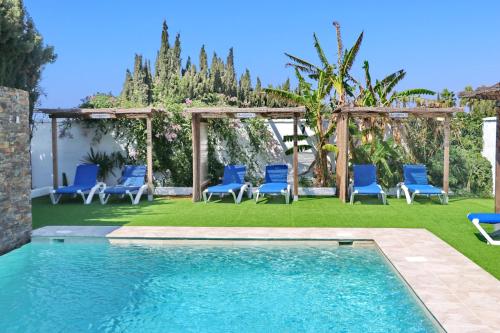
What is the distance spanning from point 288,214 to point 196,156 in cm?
401

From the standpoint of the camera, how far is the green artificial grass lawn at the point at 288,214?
10.6m

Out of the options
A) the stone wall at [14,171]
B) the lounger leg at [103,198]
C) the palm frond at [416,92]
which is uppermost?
the palm frond at [416,92]

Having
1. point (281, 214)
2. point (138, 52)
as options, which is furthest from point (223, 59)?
A: point (281, 214)

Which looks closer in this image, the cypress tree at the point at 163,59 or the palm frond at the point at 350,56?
the palm frond at the point at 350,56

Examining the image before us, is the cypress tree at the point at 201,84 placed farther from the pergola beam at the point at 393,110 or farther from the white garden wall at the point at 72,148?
the pergola beam at the point at 393,110

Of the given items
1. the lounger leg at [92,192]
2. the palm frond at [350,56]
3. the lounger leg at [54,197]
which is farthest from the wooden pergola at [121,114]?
the palm frond at [350,56]

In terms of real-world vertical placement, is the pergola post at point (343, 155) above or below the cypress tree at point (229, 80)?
below

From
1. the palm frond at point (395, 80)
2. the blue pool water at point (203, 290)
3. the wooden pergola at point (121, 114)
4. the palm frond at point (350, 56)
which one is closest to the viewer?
the blue pool water at point (203, 290)

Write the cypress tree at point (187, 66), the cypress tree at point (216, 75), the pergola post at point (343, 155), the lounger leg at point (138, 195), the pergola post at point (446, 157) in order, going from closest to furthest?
the pergola post at point (343, 155) < the lounger leg at point (138, 195) < the pergola post at point (446, 157) < the cypress tree at point (216, 75) < the cypress tree at point (187, 66)

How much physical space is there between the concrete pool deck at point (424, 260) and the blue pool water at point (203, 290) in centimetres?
25

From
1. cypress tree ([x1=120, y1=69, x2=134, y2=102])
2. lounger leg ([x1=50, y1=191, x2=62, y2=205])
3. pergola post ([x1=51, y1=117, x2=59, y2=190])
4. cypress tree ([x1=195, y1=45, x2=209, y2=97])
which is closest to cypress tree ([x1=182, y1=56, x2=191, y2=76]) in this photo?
cypress tree ([x1=195, y1=45, x2=209, y2=97])

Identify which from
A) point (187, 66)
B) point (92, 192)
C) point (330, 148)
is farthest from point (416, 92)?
point (187, 66)

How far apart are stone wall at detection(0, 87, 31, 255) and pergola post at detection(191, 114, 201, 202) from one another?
587 cm

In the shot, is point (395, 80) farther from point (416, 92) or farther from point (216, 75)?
point (216, 75)
